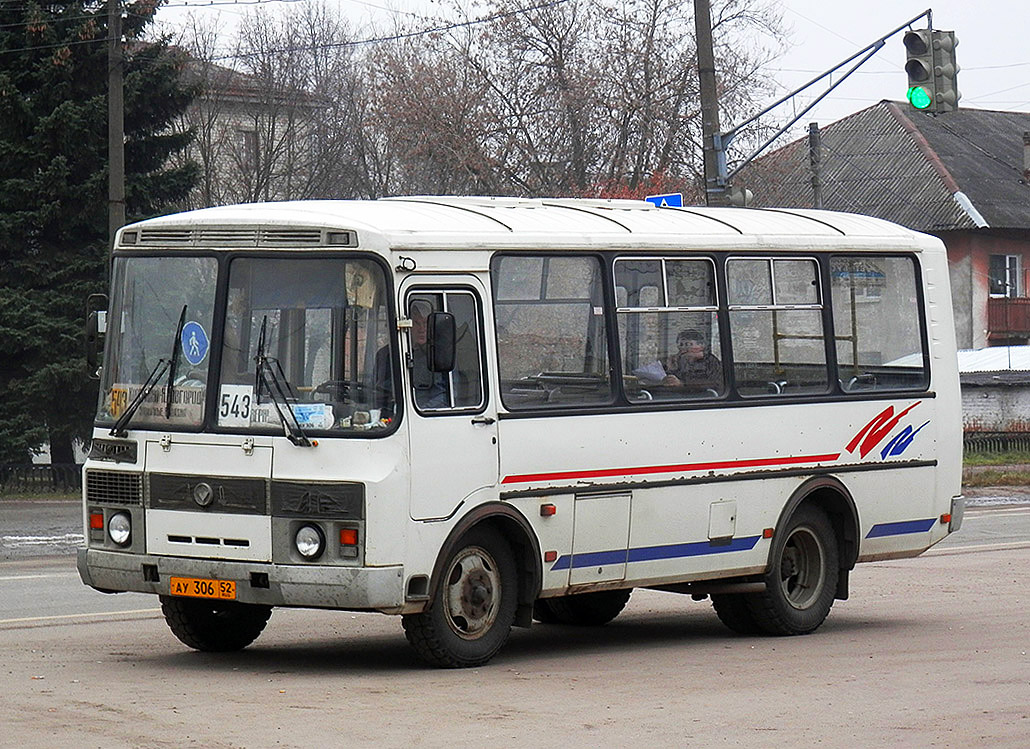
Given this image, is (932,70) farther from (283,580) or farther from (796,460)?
(283,580)

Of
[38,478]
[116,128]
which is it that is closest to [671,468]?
[116,128]

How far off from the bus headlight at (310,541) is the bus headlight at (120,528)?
1166 millimetres

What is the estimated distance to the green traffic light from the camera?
75.1ft

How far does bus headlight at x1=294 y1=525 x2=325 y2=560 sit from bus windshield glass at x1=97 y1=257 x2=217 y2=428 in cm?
96

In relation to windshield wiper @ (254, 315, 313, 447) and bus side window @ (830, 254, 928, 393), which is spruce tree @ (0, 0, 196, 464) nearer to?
bus side window @ (830, 254, 928, 393)

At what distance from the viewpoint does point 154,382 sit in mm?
11227

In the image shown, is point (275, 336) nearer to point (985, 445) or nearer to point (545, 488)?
point (545, 488)

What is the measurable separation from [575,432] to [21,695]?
3650 millimetres

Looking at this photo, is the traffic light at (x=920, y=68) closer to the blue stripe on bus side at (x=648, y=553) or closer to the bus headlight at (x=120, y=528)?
the blue stripe on bus side at (x=648, y=553)

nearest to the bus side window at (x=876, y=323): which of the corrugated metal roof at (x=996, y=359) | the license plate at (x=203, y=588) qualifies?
the license plate at (x=203, y=588)

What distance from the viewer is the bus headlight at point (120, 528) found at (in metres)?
11.2

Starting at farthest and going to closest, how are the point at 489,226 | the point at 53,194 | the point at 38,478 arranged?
the point at 38,478, the point at 53,194, the point at 489,226

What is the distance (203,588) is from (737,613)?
417 cm

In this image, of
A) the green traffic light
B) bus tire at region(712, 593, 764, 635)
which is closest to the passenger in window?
bus tire at region(712, 593, 764, 635)
